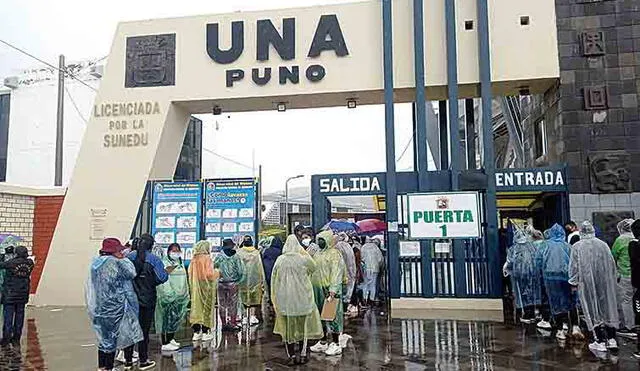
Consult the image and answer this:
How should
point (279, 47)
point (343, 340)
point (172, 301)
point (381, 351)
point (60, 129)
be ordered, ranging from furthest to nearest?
point (60, 129), point (279, 47), point (343, 340), point (172, 301), point (381, 351)

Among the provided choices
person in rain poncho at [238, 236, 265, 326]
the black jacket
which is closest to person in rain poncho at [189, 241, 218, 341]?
person in rain poncho at [238, 236, 265, 326]

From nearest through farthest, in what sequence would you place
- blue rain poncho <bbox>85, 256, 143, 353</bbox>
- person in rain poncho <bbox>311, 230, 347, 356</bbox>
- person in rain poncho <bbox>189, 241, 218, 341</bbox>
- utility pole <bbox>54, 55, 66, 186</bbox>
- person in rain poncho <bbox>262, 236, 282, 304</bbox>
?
1. blue rain poncho <bbox>85, 256, 143, 353</bbox>
2. person in rain poncho <bbox>311, 230, 347, 356</bbox>
3. person in rain poncho <bbox>189, 241, 218, 341</bbox>
4. person in rain poncho <bbox>262, 236, 282, 304</bbox>
5. utility pole <bbox>54, 55, 66, 186</bbox>

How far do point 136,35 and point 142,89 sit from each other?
1194mm

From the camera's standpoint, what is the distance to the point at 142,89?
12.2 metres

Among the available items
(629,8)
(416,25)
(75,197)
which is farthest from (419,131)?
(75,197)

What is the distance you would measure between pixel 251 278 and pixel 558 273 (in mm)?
4598

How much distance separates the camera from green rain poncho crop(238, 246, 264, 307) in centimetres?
920

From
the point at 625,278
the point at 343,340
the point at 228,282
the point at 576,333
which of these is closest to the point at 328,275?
the point at 343,340

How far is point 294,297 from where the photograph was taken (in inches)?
255

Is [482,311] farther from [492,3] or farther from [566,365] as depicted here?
[492,3]

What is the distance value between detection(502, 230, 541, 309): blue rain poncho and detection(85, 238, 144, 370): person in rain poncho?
19.6 feet

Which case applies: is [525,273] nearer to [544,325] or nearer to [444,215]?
[544,325]

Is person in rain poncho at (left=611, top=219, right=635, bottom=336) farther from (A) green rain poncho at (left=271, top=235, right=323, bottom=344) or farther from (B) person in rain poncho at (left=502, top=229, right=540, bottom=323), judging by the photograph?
(A) green rain poncho at (left=271, top=235, right=323, bottom=344)

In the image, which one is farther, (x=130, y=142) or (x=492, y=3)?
(x=130, y=142)
